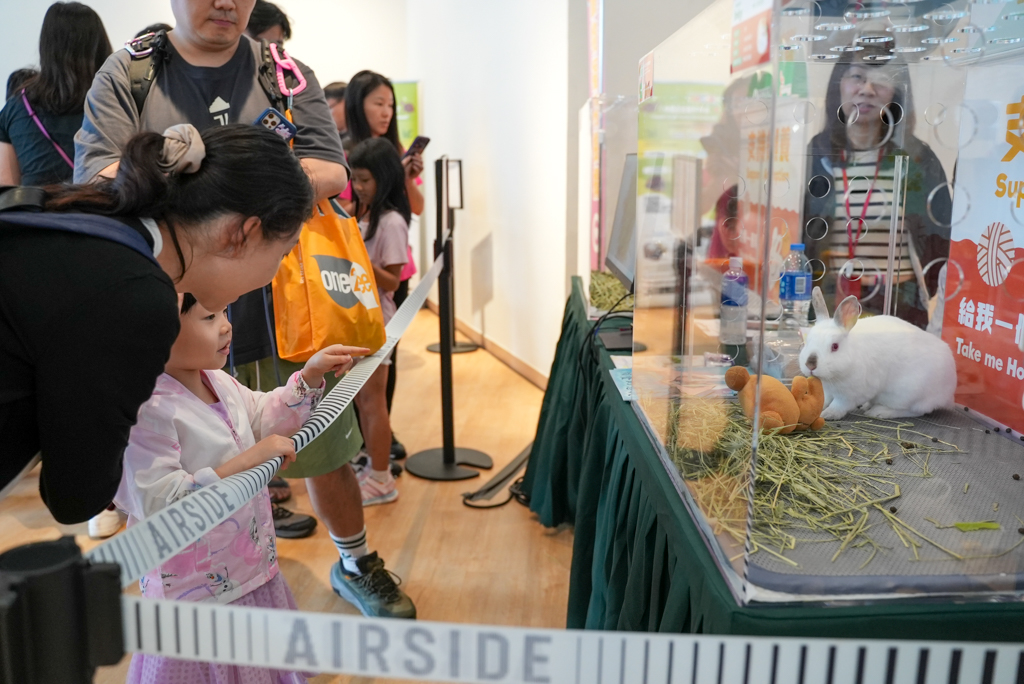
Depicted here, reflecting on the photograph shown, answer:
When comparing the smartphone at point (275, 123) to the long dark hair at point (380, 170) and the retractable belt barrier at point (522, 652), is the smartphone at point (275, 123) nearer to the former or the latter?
the retractable belt barrier at point (522, 652)

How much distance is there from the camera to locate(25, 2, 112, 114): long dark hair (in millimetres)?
2412

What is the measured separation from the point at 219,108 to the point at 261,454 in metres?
0.91

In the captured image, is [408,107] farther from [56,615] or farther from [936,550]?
[56,615]

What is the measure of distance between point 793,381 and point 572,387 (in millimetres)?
1276

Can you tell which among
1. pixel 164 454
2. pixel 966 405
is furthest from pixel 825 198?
pixel 164 454

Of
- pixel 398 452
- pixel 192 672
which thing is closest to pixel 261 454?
pixel 192 672

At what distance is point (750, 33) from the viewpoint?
947mm

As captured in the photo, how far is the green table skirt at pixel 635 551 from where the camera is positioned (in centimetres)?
89

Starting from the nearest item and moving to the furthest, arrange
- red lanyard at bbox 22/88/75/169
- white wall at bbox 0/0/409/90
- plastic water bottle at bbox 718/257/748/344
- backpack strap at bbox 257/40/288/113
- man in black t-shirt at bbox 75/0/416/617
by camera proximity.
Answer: plastic water bottle at bbox 718/257/748/344, man in black t-shirt at bbox 75/0/416/617, backpack strap at bbox 257/40/288/113, red lanyard at bbox 22/88/75/169, white wall at bbox 0/0/409/90

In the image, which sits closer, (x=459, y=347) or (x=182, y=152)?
(x=182, y=152)

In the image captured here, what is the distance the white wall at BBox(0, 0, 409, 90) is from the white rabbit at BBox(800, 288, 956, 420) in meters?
5.98

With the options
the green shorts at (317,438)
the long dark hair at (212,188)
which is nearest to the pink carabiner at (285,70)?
the green shorts at (317,438)

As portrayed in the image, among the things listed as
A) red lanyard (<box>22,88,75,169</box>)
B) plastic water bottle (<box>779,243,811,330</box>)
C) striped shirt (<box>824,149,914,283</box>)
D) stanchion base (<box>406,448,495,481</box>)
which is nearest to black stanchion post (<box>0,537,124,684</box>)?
plastic water bottle (<box>779,243,811,330</box>)

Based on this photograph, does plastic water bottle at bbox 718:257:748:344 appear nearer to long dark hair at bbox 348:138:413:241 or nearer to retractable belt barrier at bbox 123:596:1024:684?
retractable belt barrier at bbox 123:596:1024:684
